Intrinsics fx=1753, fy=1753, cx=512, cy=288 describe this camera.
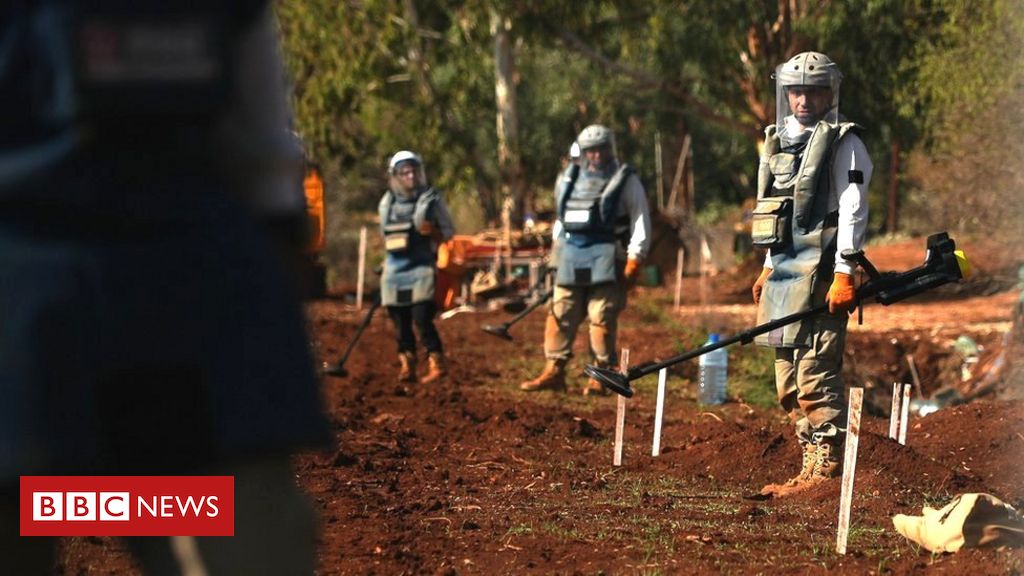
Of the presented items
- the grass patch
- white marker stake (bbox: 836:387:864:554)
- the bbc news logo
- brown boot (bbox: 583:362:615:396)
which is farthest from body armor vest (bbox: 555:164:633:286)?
the bbc news logo

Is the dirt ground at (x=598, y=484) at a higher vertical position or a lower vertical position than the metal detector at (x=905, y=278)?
lower

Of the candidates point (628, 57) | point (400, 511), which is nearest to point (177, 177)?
point (400, 511)

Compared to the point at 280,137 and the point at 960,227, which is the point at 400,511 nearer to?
the point at 280,137

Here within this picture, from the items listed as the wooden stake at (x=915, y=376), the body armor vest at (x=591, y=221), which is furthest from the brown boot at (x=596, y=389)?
the wooden stake at (x=915, y=376)

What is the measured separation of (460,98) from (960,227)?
12207 mm

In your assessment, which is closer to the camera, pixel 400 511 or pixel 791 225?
pixel 400 511

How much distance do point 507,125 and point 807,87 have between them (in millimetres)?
24482

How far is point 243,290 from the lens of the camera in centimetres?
247

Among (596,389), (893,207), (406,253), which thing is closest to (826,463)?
(596,389)

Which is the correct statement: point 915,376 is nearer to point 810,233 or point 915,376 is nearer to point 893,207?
point 810,233

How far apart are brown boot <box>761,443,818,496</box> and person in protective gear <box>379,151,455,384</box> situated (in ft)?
20.3

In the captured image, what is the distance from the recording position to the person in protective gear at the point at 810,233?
779 cm

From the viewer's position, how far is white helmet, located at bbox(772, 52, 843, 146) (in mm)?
7910

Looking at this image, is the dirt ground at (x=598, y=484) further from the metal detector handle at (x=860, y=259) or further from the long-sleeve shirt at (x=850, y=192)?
the long-sleeve shirt at (x=850, y=192)
